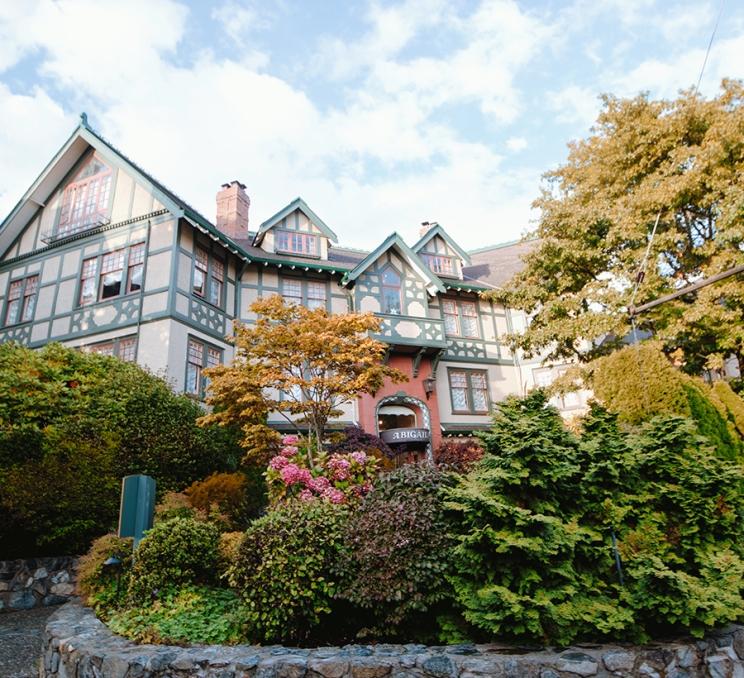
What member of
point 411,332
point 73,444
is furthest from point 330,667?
point 411,332

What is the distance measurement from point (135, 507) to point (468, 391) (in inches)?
666

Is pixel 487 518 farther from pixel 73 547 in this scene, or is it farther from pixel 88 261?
pixel 88 261

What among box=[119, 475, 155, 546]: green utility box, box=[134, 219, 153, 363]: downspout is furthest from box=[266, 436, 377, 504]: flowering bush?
box=[134, 219, 153, 363]: downspout

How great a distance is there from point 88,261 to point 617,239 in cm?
1706

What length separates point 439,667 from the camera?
4727 millimetres

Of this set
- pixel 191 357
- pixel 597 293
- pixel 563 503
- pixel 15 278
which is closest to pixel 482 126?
pixel 597 293

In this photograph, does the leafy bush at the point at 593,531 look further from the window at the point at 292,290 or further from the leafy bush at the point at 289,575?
the window at the point at 292,290

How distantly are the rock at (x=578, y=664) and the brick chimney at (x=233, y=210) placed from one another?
20451 mm

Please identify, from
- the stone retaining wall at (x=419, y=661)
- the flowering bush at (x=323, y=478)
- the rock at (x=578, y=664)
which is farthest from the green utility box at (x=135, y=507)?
the rock at (x=578, y=664)

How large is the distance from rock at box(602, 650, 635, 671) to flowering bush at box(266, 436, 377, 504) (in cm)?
396

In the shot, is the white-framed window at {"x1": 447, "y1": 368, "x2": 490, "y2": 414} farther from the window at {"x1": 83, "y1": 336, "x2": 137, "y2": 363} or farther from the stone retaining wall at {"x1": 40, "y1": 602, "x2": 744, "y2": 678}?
the stone retaining wall at {"x1": 40, "y1": 602, "x2": 744, "y2": 678}

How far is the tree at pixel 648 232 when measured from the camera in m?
13.7

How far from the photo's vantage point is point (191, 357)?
52.6 ft

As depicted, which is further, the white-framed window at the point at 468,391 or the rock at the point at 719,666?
the white-framed window at the point at 468,391
